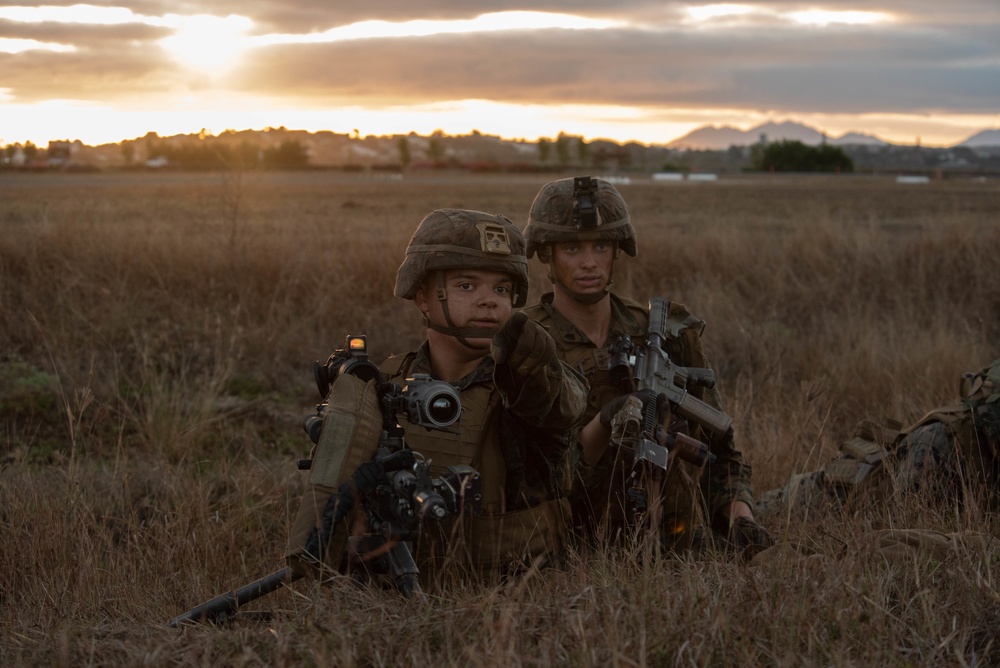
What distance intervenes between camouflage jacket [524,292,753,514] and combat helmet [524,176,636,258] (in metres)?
0.34

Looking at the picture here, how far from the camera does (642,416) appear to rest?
405 cm

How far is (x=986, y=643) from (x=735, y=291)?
7450 mm

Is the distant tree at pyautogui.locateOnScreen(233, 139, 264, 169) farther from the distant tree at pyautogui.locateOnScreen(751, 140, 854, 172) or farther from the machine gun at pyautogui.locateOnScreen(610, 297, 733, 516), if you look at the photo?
the distant tree at pyautogui.locateOnScreen(751, 140, 854, 172)

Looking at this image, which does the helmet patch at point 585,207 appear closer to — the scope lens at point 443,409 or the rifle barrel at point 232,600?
the scope lens at point 443,409

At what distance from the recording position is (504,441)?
353cm

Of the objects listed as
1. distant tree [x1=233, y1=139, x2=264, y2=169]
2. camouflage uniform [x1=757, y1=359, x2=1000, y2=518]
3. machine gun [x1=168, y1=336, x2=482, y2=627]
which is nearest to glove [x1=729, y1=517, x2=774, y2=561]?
camouflage uniform [x1=757, y1=359, x2=1000, y2=518]

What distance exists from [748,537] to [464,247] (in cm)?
170

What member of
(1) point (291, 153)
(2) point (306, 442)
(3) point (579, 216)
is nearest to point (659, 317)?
(3) point (579, 216)

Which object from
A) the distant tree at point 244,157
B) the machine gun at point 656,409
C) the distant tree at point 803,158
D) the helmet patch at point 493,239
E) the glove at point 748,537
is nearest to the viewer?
the helmet patch at point 493,239

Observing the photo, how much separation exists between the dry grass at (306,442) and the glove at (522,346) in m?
0.68

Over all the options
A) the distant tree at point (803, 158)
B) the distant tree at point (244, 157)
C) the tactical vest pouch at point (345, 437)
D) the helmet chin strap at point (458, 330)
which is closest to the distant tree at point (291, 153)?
the distant tree at point (803, 158)

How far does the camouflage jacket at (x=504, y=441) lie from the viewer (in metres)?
3.36

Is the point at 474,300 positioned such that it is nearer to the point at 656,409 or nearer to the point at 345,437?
the point at 345,437

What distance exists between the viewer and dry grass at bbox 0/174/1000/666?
2809 millimetres
